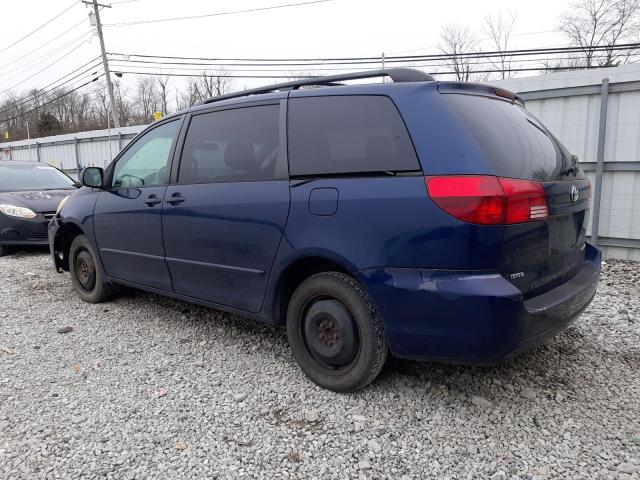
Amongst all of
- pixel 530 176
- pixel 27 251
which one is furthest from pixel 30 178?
pixel 530 176

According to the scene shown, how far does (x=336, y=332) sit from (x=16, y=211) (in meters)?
6.60

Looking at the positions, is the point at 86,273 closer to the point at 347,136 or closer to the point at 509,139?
the point at 347,136

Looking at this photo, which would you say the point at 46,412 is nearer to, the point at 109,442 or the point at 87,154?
the point at 109,442

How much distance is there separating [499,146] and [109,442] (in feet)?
8.42

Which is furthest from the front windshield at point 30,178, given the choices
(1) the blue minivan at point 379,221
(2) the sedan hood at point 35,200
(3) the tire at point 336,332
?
(3) the tire at point 336,332

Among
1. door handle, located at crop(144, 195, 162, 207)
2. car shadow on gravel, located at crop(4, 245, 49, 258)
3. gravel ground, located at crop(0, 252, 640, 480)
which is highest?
door handle, located at crop(144, 195, 162, 207)

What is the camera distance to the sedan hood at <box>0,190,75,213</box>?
291 inches

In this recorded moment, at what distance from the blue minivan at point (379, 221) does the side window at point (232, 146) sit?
0.05ft

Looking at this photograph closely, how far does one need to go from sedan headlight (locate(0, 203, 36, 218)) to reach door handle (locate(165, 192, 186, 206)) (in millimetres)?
4880

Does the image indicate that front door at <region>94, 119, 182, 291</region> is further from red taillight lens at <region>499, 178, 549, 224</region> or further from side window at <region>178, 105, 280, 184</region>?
red taillight lens at <region>499, 178, 549, 224</region>

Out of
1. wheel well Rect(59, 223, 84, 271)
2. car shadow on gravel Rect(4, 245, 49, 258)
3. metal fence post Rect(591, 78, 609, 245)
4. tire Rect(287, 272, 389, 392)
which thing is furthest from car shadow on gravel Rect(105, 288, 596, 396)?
car shadow on gravel Rect(4, 245, 49, 258)

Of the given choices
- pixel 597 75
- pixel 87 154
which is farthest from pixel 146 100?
pixel 597 75

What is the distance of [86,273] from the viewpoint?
16.2ft

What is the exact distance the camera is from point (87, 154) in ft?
53.7
